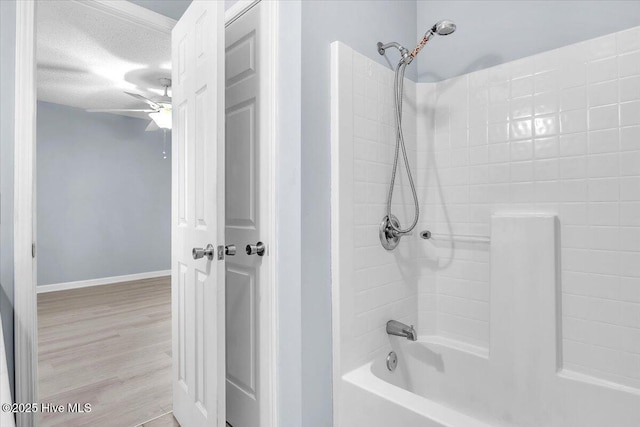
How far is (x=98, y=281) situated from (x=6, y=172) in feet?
14.7

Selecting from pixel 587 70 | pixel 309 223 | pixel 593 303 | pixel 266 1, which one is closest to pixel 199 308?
pixel 309 223

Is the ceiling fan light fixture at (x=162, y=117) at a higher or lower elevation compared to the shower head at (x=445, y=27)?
higher

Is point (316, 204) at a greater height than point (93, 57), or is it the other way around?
point (93, 57)

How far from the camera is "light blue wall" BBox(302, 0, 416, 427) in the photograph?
1.35 metres

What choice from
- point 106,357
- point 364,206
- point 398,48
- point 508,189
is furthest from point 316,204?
point 106,357

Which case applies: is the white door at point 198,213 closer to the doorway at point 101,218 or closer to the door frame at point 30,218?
the door frame at point 30,218

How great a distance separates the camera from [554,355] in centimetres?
144

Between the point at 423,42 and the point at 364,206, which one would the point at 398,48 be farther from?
the point at 364,206

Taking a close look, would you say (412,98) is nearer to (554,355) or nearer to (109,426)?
(554,355)

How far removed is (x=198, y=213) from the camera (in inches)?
62.7

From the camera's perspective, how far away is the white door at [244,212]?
63.0 inches

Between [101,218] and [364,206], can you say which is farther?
[101,218]

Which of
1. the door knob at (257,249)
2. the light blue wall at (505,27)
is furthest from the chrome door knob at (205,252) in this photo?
the light blue wall at (505,27)

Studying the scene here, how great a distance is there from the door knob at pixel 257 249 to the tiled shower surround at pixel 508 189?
40 centimetres
